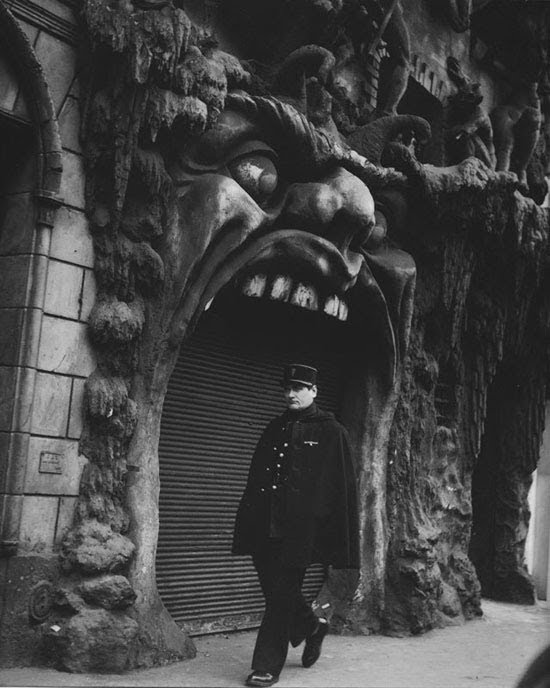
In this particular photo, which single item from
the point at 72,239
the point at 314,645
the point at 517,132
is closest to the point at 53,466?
the point at 72,239

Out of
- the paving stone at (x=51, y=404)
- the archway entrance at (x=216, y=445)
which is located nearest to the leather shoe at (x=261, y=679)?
the archway entrance at (x=216, y=445)

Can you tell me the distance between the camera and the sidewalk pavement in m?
6.26

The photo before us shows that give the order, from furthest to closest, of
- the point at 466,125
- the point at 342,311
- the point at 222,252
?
the point at 466,125 → the point at 342,311 → the point at 222,252

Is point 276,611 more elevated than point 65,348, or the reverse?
point 65,348

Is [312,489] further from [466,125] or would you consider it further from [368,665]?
[466,125]

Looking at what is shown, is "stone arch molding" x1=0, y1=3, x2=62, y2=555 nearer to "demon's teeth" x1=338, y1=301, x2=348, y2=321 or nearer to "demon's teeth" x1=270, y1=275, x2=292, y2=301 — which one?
"demon's teeth" x1=270, y1=275, x2=292, y2=301

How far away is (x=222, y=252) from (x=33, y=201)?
146cm

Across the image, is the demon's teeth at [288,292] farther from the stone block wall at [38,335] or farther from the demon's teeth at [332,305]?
the stone block wall at [38,335]

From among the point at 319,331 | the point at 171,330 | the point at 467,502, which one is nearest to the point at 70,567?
the point at 171,330

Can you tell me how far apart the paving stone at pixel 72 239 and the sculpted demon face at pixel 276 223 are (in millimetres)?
609

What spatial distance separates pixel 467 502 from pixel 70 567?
18.6ft

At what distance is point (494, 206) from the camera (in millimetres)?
10258

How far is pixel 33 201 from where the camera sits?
6.61 m

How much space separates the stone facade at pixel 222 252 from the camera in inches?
257
